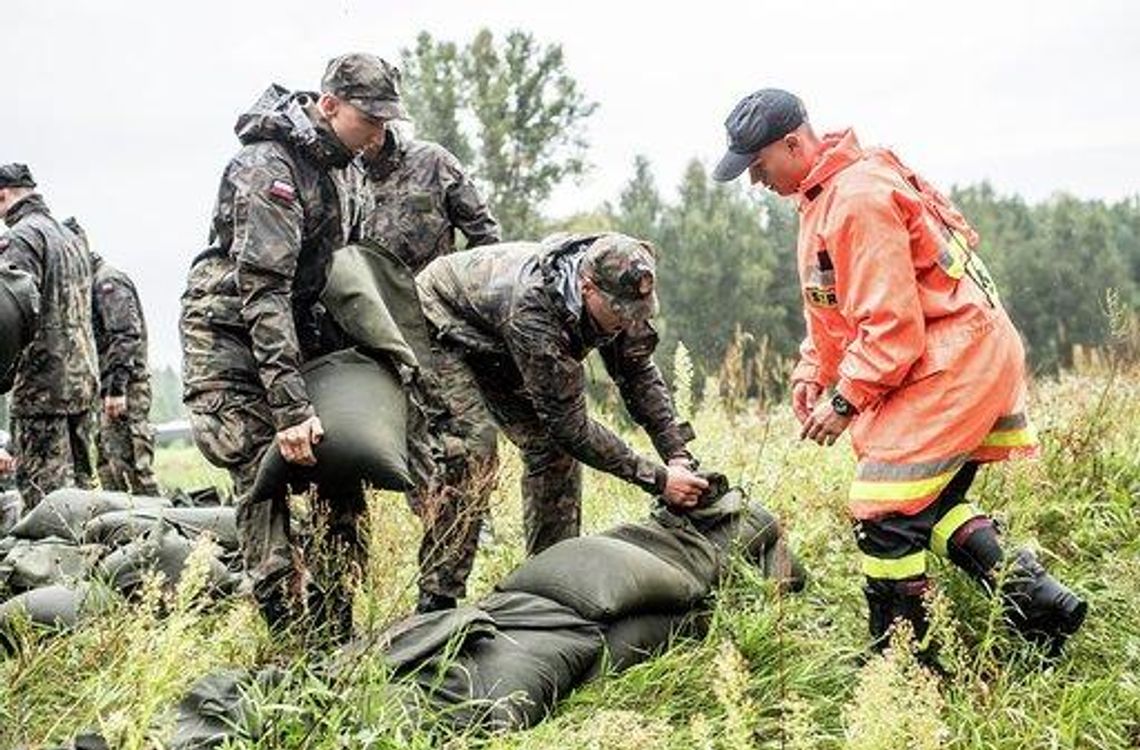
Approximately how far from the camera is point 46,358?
6.18 metres

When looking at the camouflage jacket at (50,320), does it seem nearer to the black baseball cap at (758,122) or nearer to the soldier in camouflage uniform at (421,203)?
the soldier in camouflage uniform at (421,203)

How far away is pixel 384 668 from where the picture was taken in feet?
10.1

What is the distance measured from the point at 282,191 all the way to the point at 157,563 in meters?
1.38

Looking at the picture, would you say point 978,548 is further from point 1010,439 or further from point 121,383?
point 121,383

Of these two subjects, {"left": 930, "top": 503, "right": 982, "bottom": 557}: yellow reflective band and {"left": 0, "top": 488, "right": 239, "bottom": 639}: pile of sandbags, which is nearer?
{"left": 930, "top": 503, "right": 982, "bottom": 557}: yellow reflective band

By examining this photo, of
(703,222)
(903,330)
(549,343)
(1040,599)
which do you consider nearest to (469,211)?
(549,343)

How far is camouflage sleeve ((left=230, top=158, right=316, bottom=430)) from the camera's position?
11.7 ft

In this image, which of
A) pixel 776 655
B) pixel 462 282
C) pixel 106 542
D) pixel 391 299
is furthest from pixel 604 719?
pixel 106 542

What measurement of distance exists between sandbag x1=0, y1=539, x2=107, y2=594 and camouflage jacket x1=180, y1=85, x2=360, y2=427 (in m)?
1.01

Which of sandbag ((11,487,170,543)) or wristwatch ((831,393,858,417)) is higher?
wristwatch ((831,393,858,417))

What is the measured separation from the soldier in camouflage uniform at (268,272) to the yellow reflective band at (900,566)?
154 centimetres

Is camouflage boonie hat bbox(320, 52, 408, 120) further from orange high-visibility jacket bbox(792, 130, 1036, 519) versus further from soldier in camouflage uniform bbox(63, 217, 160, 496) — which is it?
soldier in camouflage uniform bbox(63, 217, 160, 496)

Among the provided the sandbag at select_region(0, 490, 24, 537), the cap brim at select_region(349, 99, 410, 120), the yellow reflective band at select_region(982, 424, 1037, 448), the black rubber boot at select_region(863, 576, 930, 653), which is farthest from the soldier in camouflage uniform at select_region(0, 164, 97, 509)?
the yellow reflective band at select_region(982, 424, 1037, 448)

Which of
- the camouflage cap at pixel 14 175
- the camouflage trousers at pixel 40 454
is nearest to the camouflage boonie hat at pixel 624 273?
the camouflage trousers at pixel 40 454
